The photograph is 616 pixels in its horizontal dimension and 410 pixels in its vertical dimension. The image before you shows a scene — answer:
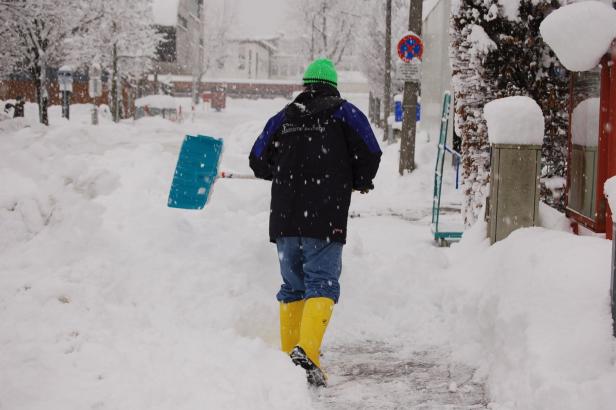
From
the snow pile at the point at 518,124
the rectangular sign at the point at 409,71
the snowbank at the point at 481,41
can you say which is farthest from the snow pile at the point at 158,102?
the snow pile at the point at 518,124

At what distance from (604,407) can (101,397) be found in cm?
228

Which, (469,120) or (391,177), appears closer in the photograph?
(469,120)

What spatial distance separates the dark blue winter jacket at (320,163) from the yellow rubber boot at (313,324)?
15.4 inches

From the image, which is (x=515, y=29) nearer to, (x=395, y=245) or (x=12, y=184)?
(x=395, y=245)

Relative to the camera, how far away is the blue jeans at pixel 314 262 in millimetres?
4078

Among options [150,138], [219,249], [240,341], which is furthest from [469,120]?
[150,138]

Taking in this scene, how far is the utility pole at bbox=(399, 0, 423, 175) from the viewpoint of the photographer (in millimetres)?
14344

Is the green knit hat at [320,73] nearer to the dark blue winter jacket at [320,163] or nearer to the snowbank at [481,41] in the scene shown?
the dark blue winter jacket at [320,163]

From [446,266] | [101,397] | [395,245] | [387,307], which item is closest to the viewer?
[101,397]

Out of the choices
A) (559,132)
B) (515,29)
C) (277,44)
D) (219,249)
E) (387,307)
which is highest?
(277,44)

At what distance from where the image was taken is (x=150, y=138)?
94.5ft

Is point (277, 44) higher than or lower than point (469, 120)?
higher

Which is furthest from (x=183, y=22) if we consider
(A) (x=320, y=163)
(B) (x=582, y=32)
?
(A) (x=320, y=163)

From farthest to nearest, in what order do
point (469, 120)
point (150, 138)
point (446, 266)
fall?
1. point (150, 138)
2. point (469, 120)
3. point (446, 266)
